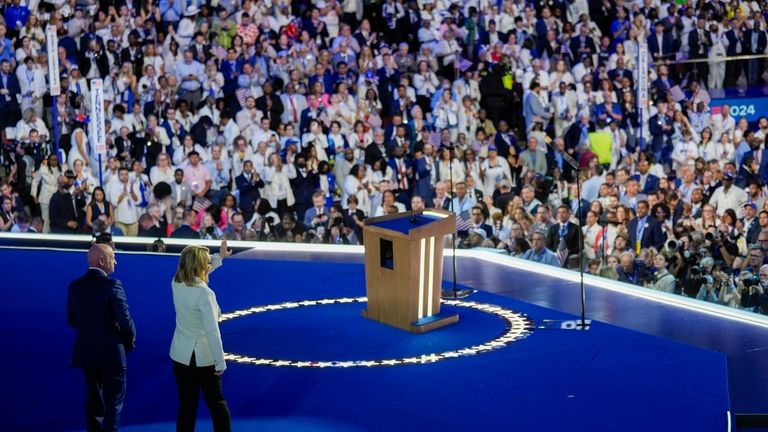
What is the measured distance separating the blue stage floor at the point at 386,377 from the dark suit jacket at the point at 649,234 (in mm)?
3116

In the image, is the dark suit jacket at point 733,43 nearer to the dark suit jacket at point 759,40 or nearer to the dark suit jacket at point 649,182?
the dark suit jacket at point 759,40

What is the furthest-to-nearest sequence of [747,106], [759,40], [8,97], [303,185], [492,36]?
[759,40] < [747,106] < [492,36] < [8,97] < [303,185]

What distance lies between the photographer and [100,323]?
21.8ft

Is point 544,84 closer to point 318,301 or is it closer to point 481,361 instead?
point 318,301

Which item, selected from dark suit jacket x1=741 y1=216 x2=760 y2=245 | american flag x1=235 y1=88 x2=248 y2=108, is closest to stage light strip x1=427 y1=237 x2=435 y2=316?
dark suit jacket x1=741 y1=216 x2=760 y2=245

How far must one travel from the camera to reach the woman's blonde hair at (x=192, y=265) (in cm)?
646

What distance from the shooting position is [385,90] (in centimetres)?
1734

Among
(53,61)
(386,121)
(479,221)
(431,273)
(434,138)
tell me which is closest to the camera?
(431,273)

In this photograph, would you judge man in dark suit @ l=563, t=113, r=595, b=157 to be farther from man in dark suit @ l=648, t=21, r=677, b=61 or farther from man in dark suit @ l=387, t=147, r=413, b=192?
man in dark suit @ l=648, t=21, r=677, b=61

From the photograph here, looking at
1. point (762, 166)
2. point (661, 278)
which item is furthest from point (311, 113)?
point (661, 278)

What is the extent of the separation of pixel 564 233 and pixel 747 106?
7.05 metres

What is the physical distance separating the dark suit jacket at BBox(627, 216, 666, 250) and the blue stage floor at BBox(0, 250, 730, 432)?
3116 mm

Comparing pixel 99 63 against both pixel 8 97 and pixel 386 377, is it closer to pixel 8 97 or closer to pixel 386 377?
Result: pixel 8 97

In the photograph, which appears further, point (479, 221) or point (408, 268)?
point (479, 221)
